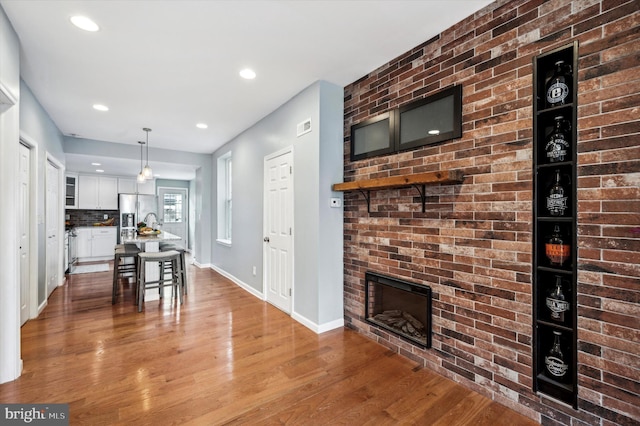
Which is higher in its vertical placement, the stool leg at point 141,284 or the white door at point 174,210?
the white door at point 174,210

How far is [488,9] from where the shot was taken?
204 centimetres

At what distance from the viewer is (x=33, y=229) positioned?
3.42m

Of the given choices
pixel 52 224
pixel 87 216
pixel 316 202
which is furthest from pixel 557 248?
pixel 87 216

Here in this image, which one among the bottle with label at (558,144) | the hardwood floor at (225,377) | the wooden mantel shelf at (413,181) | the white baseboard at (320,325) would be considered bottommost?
the hardwood floor at (225,377)

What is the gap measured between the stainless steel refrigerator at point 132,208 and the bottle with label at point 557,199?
28.2ft

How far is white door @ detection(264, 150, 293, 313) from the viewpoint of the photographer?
3.59m

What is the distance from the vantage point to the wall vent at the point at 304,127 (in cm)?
325

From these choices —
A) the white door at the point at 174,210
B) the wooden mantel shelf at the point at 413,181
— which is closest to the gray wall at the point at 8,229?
the wooden mantel shelf at the point at 413,181

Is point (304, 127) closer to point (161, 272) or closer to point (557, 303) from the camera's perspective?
point (557, 303)

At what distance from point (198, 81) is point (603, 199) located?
3514 mm

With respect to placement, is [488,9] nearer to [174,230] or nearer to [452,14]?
[452,14]

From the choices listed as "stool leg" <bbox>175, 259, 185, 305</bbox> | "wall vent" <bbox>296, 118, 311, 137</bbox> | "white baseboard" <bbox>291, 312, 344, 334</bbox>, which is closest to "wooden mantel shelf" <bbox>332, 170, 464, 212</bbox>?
"wall vent" <bbox>296, 118, 311, 137</bbox>

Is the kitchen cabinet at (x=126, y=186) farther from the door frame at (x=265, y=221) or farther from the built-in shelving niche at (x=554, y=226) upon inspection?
the built-in shelving niche at (x=554, y=226)

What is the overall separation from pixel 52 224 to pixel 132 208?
12.5 ft
